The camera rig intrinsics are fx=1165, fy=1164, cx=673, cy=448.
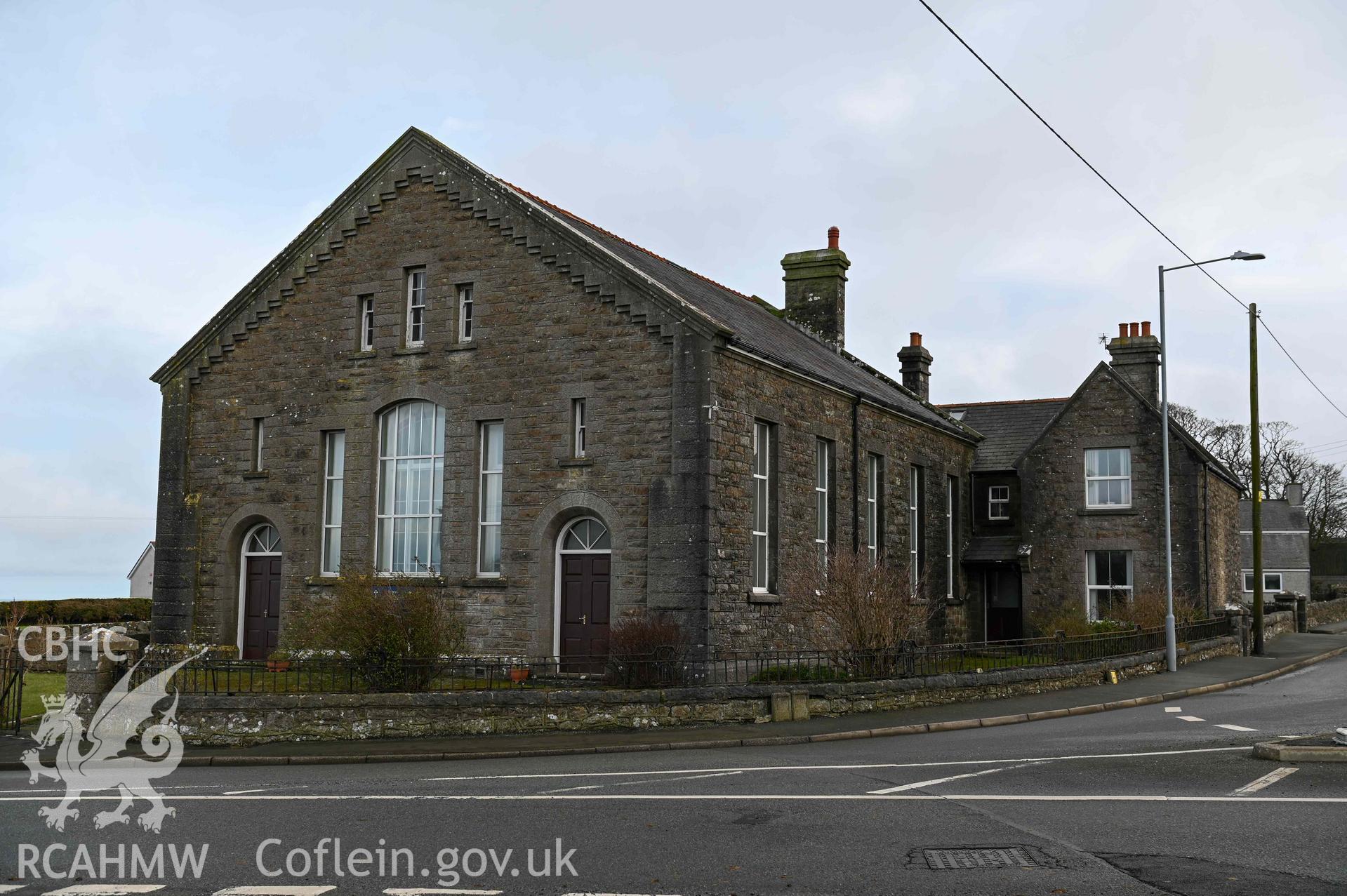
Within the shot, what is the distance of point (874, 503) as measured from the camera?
1118 inches

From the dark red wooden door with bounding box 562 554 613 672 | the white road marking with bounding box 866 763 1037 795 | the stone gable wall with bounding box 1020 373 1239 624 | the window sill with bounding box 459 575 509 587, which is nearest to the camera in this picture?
the white road marking with bounding box 866 763 1037 795

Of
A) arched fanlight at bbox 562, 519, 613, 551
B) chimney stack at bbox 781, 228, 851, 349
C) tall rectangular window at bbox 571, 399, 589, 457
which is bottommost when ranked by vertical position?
arched fanlight at bbox 562, 519, 613, 551

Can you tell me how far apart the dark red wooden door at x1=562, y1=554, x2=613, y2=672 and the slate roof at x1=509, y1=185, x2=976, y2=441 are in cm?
501

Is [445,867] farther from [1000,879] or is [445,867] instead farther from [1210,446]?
[1210,446]

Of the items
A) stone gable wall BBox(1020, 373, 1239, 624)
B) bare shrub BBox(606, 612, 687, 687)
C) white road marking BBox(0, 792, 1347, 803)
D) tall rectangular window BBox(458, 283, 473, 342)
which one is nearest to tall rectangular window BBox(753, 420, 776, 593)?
bare shrub BBox(606, 612, 687, 687)

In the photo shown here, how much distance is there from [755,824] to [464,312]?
53.2ft

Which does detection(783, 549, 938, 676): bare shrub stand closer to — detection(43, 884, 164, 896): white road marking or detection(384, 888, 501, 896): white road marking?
detection(384, 888, 501, 896): white road marking

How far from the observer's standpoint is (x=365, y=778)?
13016 mm

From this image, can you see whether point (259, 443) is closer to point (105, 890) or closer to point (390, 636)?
point (390, 636)

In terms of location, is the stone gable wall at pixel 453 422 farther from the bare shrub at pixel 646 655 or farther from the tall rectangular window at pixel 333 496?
the bare shrub at pixel 646 655

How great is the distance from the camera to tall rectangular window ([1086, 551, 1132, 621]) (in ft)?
111

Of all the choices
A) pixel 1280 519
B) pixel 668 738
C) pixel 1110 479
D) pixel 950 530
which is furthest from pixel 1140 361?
pixel 1280 519

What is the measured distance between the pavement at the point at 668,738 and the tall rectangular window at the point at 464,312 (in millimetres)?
9680

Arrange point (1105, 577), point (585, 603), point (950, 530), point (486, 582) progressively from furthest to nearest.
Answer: point (1105, 577), point (950, 530), point (486, 582), point (585, 603)
